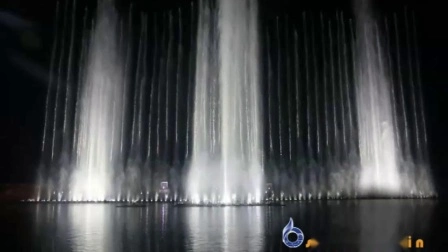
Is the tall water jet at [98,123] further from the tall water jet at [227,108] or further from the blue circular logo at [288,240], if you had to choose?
the blue circular logo at [288,240]

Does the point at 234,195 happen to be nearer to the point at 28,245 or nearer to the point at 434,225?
the point at 434,225

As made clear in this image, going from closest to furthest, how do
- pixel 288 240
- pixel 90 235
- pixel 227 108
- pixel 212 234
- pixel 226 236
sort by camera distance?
1. pixel 288 240
2. pixel 226 236
3. pixel 90 235
4. pixel 212 234
5. pixel 227 108

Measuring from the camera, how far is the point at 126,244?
8.69m

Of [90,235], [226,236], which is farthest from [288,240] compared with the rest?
[90,235]

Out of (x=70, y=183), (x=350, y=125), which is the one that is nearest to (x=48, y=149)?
(x=70, y=183)

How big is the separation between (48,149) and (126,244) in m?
28.0

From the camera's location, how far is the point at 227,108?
24688mm

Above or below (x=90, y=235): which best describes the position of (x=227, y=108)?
above

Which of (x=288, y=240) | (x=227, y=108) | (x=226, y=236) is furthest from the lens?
(x=227, y=108)

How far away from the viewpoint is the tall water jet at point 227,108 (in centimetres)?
2403

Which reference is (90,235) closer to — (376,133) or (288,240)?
(288,240)

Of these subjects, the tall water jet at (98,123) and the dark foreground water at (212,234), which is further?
the tall water jet at (98,123)

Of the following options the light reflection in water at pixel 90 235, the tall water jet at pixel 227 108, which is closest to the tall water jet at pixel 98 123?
the tall water jet at pixel 227 108

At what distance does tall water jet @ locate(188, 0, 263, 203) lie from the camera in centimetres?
2403
